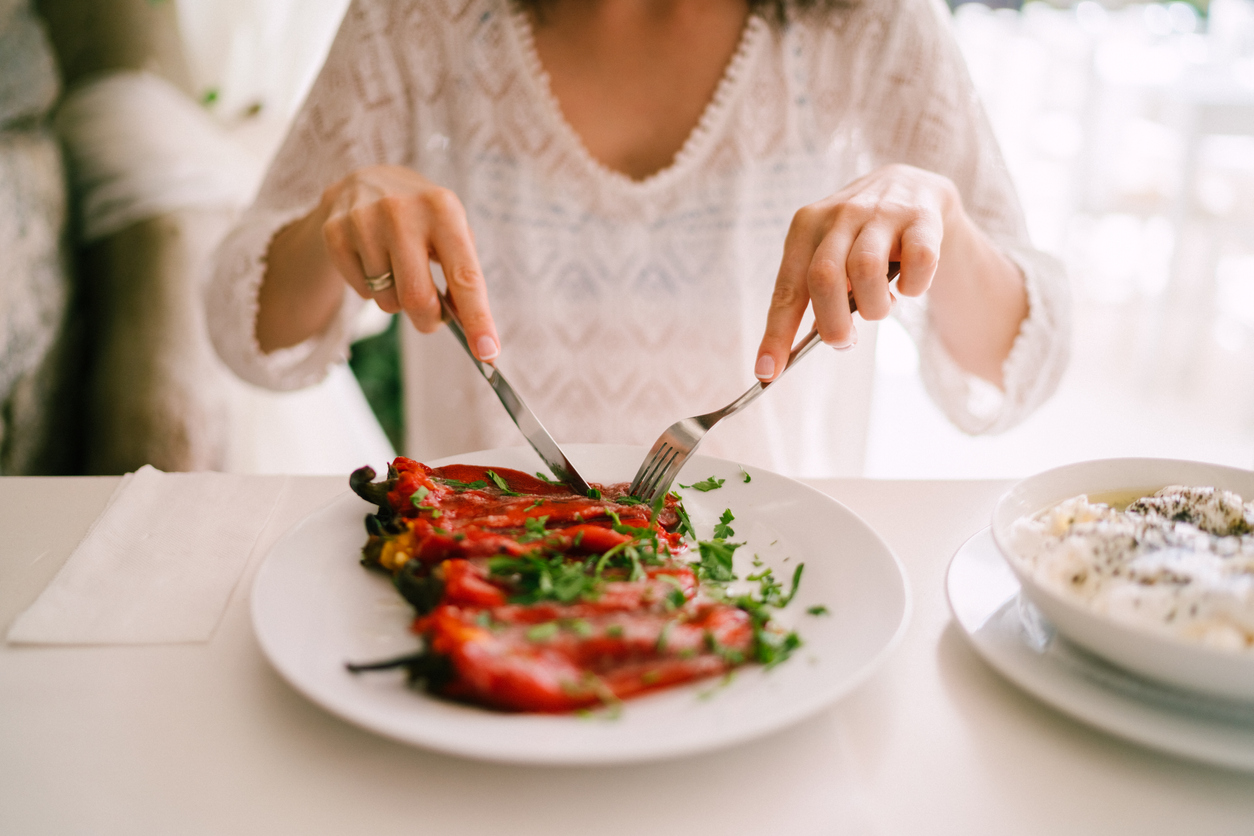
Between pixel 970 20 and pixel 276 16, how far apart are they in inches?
121

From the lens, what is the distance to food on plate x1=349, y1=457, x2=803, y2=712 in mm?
454

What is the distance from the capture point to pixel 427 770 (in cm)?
47

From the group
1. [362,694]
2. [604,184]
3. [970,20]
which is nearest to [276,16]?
[604,184]

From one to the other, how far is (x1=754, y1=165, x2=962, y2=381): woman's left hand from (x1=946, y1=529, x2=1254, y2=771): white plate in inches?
10.3

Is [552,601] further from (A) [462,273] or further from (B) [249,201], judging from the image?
(B) [249,201]

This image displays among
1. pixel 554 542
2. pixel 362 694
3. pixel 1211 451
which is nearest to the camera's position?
pixel 362 694

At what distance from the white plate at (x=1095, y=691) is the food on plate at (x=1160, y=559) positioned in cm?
6

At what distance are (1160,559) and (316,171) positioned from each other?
48.0 inches

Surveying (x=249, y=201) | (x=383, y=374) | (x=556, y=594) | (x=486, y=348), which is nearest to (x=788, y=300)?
(x=486, y=348)

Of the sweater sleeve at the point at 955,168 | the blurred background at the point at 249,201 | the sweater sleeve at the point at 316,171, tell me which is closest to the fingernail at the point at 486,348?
the sweater sleeve at the point at 316,171

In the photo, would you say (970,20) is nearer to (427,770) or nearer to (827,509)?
(827,509)

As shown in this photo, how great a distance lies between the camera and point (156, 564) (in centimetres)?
67

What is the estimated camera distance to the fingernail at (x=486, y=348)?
2.43 feet

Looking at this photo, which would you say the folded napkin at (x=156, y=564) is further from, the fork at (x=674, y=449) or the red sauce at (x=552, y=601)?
the fork at (x=674, y=449)
